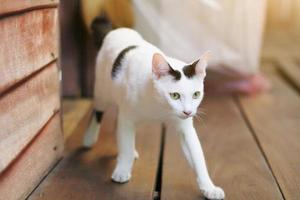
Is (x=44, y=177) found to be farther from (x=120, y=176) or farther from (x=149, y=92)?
(x=149, y=92)

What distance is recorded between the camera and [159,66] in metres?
0.97

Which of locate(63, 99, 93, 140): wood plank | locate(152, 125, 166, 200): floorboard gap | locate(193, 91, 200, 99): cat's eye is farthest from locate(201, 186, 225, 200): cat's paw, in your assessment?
locate(63, 99, 93, 140): wood plank

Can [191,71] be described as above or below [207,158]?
above

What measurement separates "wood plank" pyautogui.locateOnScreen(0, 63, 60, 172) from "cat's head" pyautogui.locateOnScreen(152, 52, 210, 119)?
0.87 ft

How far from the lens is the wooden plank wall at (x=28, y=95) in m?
0.88

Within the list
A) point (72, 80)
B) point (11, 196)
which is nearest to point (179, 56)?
point (72, 80)

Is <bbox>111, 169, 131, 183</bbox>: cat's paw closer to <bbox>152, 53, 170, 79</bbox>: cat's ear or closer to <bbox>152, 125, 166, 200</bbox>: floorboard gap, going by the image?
<bbox>152, 125, 166, 200</bbox>: floorboard gap

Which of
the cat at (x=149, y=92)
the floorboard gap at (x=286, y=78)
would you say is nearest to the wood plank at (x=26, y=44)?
the cat at (x=149, y=92)

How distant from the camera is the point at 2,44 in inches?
33.7

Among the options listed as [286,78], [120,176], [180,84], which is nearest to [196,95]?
[180,84]

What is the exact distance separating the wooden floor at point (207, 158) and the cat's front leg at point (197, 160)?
0.11 ft

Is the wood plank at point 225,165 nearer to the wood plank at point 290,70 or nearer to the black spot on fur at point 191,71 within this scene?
the black spot on fur at point 191,71

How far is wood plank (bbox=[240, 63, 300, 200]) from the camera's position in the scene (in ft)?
3.82

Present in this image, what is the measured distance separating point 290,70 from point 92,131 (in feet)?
4.49
